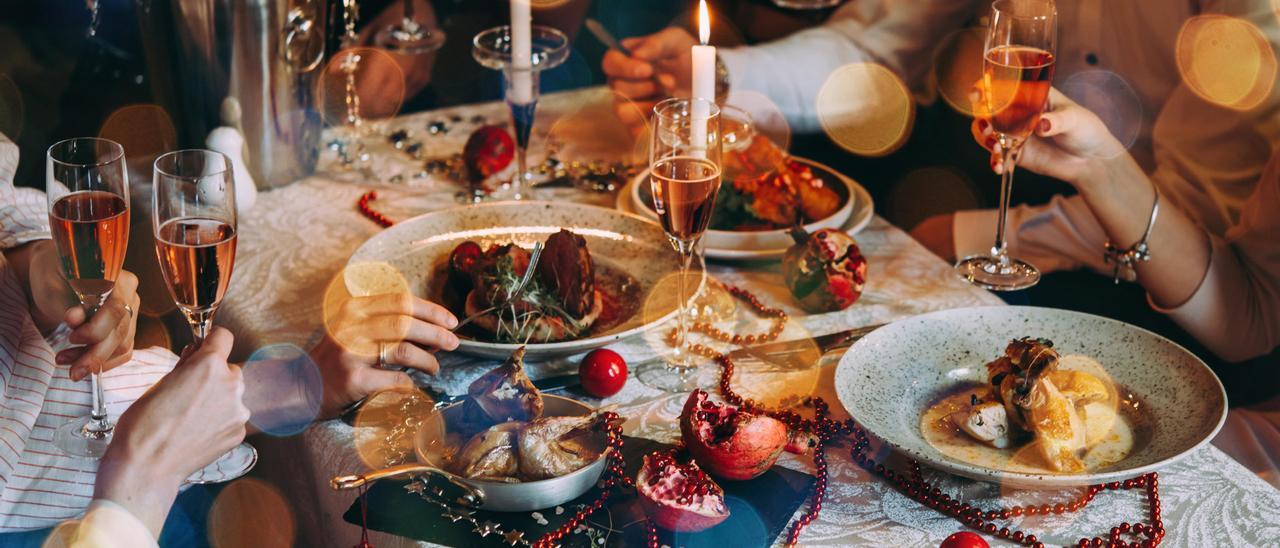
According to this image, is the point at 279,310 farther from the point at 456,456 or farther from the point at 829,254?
the point at 829,254

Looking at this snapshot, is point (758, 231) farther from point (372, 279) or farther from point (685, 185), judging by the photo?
point (372, 279)

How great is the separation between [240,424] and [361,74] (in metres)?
1.01

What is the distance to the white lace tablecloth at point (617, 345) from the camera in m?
0.97

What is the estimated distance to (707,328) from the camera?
1305 mm

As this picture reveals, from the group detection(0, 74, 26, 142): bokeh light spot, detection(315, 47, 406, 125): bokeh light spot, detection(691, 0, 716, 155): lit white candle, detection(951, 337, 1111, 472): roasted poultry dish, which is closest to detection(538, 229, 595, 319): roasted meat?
detection(691, 0, 716, 155): lit white candle

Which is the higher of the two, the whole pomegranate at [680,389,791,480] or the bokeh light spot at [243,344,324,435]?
the whole pomegranate at [680,389,791,480]

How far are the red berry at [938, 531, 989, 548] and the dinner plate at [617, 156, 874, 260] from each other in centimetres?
60

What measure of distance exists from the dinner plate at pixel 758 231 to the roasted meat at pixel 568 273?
245 mm

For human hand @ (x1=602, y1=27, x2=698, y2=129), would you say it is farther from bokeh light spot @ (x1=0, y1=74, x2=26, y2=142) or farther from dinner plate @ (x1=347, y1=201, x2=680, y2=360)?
bokeh light spot @ (x1=0, y1=74, x2=26, y2=142)

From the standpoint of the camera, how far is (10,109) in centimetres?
Answer: 308

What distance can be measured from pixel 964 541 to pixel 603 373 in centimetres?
41

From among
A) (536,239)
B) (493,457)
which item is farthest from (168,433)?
(536,239)

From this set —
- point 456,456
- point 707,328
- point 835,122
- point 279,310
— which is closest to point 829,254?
point 707,328

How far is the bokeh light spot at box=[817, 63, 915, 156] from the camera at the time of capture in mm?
2201
